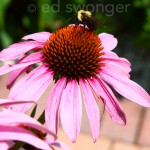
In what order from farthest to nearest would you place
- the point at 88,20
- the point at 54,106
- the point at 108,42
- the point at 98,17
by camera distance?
the point at 98,17 → the point at 108,42 → the point at 88,20 → the point at 54,106

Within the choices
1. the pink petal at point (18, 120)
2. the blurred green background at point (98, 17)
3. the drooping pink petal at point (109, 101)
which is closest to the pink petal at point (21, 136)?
the pink petal at point (18, 120)

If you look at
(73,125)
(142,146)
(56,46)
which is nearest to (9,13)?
(142,146)

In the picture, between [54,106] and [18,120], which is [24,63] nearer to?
[54,106]

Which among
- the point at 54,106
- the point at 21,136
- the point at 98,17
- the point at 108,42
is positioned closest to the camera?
the point at 21,136

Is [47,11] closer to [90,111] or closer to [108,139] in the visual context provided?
[108,139]

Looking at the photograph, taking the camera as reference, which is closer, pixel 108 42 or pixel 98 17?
pixel 108 42

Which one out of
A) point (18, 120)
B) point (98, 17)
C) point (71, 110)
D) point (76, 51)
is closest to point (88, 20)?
point (76, 51)

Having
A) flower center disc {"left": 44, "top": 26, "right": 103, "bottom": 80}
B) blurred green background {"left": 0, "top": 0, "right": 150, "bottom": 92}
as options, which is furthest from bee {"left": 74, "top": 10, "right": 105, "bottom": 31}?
blurred green background {"left": 0, "top": 0, "right": 150, "bottom": 92}

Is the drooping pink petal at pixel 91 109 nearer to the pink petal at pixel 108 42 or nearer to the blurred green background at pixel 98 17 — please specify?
the pink petal at pixel 108 42

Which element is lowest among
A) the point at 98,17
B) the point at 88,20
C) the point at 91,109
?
the point at 98,17
